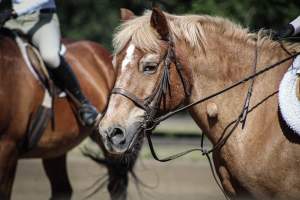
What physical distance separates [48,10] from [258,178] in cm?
351

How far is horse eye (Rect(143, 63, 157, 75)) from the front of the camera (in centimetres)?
415

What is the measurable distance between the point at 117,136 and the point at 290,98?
3.34ft

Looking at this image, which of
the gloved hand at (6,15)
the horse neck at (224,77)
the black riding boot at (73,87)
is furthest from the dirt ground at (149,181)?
the horse neck at (224,77)

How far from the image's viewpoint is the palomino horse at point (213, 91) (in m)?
4.07

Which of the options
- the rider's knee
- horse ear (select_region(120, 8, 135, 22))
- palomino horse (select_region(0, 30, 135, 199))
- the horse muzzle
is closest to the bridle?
the horse muzzle

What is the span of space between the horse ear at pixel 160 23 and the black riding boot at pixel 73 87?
265cm

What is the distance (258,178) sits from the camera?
4.09m

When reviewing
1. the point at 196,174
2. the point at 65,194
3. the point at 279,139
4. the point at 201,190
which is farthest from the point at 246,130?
the point at 196,174

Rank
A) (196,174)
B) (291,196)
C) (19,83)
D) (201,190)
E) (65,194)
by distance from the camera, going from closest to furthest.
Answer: (291,196)
(19,83)
(65,194)
(201,190)
(196,174)

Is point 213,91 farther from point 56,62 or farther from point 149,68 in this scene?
point 56,62

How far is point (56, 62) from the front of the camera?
21.9ft

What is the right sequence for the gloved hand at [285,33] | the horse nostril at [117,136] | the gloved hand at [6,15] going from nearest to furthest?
the horse nostril at [117,136]
the gloved hand at [285,33]
the gloved hand at [6,15]

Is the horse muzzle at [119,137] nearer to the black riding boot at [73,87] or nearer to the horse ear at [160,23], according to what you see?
the horse ear at [160,23]

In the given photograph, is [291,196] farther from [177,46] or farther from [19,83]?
[19,83]
